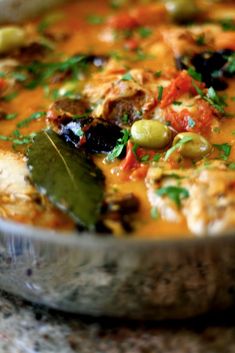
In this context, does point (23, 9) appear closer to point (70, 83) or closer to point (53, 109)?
point (70, 83)

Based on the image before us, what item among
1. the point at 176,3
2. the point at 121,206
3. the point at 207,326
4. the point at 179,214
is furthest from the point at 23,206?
the point at 176,3

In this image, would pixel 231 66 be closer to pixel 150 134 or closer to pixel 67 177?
pixel 150 134

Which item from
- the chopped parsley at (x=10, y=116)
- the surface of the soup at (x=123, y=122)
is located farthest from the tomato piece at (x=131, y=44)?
the chopped parsley at (x=10, y=116)

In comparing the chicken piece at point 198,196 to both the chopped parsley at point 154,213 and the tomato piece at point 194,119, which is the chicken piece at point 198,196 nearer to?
the chopped parsley at point 154,213

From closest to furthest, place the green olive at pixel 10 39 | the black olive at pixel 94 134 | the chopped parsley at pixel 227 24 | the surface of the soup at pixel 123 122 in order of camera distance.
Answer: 1. the surface of the soup at pixel 123 122
2. the black olive at pixel 94 134
3. the green olive at pixel 10 39
4. the chopped parsley at pixel 227 24

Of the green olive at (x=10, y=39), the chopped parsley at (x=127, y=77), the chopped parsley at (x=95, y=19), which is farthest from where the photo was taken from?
the chopped parsley at (x=95, y=19)

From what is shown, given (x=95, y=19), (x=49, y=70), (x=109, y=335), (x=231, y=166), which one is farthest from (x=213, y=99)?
(x=95, y=19)
